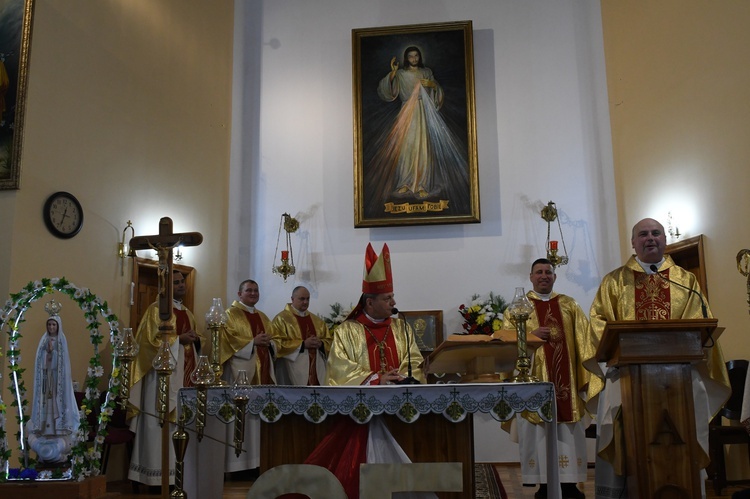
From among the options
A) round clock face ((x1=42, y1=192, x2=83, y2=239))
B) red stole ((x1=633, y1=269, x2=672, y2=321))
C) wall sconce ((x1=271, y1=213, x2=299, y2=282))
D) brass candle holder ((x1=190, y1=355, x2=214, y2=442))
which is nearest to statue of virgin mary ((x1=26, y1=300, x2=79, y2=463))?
round clock face ((x1=42, y1=192, x2=83, y2=239))

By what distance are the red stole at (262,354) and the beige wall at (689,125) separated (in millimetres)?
4542

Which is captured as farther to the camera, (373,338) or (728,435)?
(728,435)

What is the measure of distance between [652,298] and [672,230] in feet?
10.3

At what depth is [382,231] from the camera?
1043 centimetres

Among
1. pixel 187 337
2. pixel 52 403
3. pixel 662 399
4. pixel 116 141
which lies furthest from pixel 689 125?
pixel 52 403

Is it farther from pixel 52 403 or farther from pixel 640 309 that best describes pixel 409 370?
pixel 52 403

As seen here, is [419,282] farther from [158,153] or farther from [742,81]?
[742,81]

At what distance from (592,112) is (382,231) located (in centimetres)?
320

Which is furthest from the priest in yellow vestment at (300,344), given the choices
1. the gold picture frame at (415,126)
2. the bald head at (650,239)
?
the bald head at (650,239)

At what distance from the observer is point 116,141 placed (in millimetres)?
8328

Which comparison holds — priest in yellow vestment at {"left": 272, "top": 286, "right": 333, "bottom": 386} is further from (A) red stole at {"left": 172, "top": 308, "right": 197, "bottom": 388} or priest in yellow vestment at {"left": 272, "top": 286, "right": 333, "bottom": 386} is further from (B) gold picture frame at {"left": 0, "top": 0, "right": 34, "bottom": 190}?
(B) gold picture frame at {"left": 0, "top": 0, "right": 34, "bottom": 190}

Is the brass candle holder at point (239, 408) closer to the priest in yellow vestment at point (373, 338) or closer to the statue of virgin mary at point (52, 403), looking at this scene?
the priest in yellow vestment at point (373, 338)

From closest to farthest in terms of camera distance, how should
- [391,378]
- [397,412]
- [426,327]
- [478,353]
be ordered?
[397,412], [391,378], [478,353], [426,327]

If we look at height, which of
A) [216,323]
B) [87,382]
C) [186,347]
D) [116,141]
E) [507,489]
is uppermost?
[116,141]
